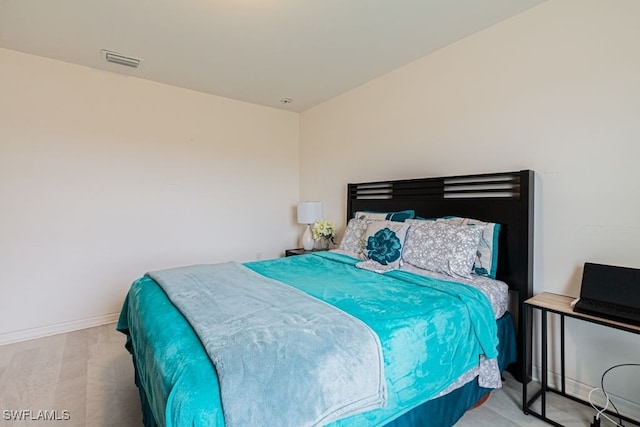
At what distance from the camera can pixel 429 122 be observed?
2865 millimetres

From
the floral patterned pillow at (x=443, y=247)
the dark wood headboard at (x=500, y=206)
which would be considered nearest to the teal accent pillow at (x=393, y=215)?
the dark wood headboard at (x=500, y=206)

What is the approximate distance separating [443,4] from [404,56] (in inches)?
30.0

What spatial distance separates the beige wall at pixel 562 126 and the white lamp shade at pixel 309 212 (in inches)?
61.9

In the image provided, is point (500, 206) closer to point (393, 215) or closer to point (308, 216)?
point (393, 215)

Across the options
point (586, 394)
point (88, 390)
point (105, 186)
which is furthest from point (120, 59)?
point (586, 394)

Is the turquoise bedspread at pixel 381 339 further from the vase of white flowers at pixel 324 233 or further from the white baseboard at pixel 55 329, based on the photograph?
the vase of white flowers at pixel 324 233

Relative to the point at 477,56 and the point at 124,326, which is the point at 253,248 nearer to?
the point at 124,326

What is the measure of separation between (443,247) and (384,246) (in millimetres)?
457

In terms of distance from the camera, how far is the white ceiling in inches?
84.8

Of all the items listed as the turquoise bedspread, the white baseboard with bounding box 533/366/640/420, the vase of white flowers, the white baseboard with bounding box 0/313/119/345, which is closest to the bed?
the turquoise bedspread

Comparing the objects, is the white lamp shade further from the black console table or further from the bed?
the black console table

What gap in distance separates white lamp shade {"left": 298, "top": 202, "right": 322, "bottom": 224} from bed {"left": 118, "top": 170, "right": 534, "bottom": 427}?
1285 mm

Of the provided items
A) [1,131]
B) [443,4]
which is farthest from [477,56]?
[1,131]

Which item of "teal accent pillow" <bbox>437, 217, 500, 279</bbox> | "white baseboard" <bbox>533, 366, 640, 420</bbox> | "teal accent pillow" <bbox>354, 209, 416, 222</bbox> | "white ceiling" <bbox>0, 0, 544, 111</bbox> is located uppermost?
"white ceiling" <bbox>0, 0, 544, 111</bbox>
